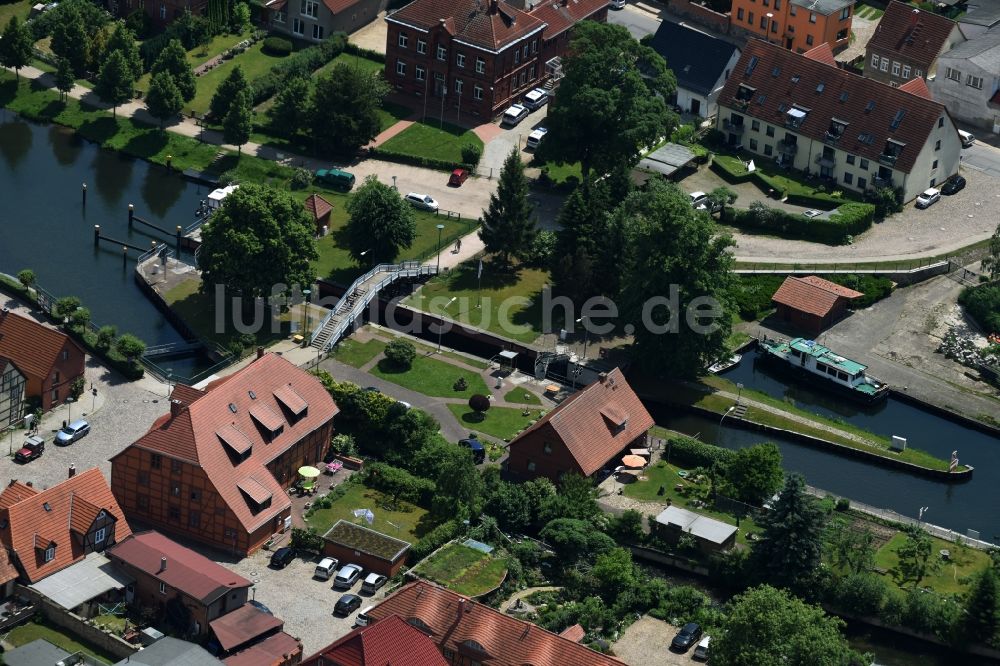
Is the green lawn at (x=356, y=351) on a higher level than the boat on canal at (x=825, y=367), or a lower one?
lower

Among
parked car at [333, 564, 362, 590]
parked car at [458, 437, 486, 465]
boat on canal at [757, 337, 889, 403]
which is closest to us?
parked car at [333, 564, 362, 590]

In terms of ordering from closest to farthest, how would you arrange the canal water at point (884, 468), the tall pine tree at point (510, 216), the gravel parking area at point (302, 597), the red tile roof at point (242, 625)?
the red tile roof at point (242, 625) < the gravel parking area at point (302, 597) < the canal water at point (884, 468) < the tall pine tree at point (510, 216)

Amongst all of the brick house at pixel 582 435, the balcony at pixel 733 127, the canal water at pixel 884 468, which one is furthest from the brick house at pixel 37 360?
the balcony at pixel 733 127

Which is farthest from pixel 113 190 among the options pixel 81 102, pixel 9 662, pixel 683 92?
pixel 9 662

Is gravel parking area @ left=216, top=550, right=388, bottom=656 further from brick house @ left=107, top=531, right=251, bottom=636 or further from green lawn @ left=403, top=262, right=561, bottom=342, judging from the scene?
green lawn @ left=403, top=262, right=561, bottom=342

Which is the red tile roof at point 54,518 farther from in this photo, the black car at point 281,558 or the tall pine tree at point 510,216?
the tall pine tree at point 510,216

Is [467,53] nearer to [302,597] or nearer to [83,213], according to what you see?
[83,213]

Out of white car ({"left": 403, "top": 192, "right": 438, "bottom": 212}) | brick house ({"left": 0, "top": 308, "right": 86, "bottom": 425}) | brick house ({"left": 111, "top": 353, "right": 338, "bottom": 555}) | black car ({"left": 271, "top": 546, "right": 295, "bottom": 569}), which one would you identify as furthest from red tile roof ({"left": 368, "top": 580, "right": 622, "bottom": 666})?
white car ({"left": 403, "top": 192, "right": 438, "bottom": 212})
